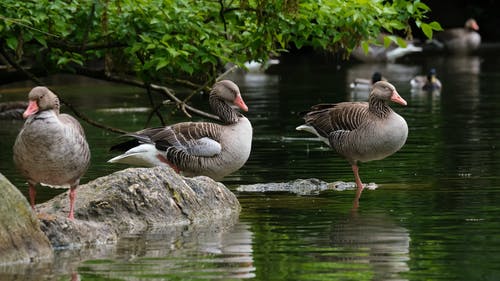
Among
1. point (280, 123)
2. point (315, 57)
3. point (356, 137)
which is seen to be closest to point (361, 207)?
point (356, 137)

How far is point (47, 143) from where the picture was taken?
11203 millimetres

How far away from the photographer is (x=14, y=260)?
10383 mm

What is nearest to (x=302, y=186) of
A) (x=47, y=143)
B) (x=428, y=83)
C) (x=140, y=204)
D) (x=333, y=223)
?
(x=333, y=223)

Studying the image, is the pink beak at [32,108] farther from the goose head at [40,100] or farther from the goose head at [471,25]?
the goose head at [471,25]

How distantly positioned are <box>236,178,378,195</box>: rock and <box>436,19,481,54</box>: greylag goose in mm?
44471

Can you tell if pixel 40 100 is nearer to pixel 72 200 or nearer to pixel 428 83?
pixel 72 200

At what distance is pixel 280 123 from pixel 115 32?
9.70m

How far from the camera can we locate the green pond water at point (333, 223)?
32.9 ft

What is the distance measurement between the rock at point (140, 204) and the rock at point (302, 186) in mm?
1939

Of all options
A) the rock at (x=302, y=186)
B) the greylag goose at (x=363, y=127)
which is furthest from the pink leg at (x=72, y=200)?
the greylag goose at (x=363, y=127)

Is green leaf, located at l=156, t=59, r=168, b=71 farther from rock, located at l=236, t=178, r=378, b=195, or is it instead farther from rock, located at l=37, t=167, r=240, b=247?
rock, located at l=37, t=167, r=240, b=247

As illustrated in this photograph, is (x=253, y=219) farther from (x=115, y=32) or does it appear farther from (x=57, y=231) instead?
(x=115, y=32)

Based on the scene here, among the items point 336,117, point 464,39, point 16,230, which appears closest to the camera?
point 16,230

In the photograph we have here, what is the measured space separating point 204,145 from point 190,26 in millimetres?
2866
